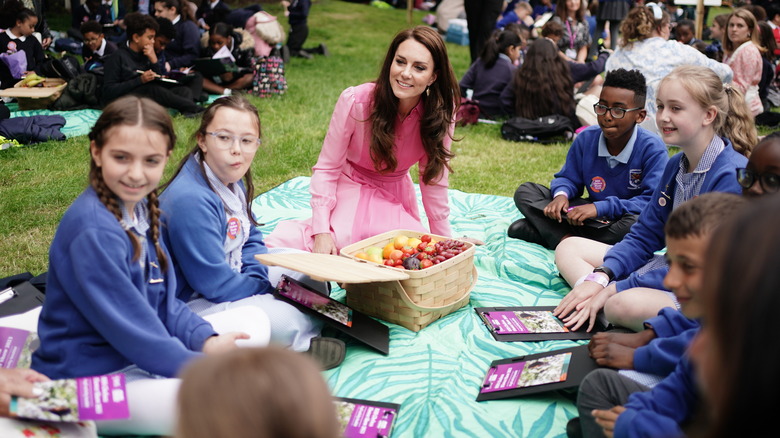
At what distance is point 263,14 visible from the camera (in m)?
9.27

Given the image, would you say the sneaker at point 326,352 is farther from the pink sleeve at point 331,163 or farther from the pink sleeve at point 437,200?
the pink sleeve at point 437,200

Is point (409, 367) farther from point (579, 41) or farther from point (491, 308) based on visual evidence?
point (579, 41)

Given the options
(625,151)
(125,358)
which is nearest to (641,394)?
(125,358)

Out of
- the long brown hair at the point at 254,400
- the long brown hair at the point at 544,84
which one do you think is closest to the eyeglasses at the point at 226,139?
the long brown hair at the point at 254,400

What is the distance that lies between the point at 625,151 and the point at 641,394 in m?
2.23

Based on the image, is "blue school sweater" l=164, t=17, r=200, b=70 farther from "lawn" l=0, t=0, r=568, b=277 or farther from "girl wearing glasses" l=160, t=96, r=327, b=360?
"girl wearing glasses" l=160, t=96, r=327, b=360

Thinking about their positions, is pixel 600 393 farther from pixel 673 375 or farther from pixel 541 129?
pixel 541 129

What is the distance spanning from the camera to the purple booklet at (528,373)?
2598mm

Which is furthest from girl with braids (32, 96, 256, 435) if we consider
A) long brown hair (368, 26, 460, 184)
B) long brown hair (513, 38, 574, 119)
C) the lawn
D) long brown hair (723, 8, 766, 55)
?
long brown hair (723, 8, 766, 55)

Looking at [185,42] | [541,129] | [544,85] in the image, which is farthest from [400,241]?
[185,42]

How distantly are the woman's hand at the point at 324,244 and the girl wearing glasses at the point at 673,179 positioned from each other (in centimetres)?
113

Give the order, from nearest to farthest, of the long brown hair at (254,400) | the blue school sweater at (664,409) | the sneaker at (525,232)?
the long brown hair at (254,400) → the blue school sweater at (664,409) → the sneaker at (525,232)

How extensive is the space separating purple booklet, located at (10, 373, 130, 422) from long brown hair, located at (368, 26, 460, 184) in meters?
1.97

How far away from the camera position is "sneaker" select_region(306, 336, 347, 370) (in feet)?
9.19
